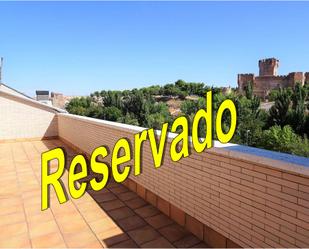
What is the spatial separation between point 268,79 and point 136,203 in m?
72.0

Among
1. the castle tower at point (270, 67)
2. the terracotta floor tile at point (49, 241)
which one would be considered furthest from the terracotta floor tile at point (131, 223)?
the castle tower at point (270, 67)

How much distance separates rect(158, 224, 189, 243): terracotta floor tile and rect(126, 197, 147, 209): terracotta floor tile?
2.24ft

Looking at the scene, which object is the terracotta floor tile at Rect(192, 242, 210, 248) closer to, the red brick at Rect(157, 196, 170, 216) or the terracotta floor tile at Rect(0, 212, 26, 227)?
the red brick at Rect(157, 196, 170, 216)

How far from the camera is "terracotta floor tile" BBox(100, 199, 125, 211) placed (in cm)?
343

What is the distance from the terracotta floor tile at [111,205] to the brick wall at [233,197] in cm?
38

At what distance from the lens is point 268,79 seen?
68000 mm

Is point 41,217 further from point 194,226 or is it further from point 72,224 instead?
point 194,226

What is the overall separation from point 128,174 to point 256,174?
246cm

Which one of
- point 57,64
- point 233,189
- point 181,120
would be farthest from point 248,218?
point 57,64

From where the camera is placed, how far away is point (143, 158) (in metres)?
3.71

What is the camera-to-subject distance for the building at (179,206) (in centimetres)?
187

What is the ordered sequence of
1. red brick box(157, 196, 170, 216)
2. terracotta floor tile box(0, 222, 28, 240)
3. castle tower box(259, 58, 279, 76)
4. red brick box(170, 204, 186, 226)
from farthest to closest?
castle tower box(259, 58, 279, 76) → red brick box(157, 196, 170, 216) → red brick box(170, 204, 186, 226) → terracotta floor tile box(0, 222, 28, 240)

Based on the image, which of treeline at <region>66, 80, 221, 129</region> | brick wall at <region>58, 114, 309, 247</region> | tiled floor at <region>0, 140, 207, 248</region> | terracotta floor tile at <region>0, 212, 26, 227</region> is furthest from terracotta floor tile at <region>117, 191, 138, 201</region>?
treeline at <region>66, 80, 221, 129</region>

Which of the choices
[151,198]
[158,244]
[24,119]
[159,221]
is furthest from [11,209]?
[24,119]
